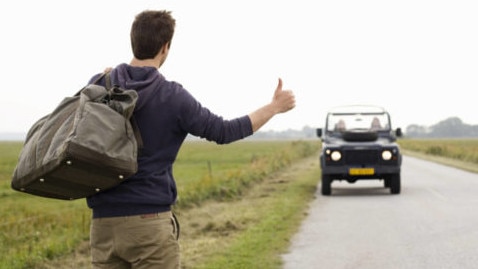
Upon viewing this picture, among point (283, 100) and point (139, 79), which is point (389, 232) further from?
point (139, 79)

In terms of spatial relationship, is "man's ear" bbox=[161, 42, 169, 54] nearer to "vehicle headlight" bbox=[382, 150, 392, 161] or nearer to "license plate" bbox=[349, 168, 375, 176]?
"license plate" bbox=[349, 168, 375, 176]

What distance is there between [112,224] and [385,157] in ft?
47.2

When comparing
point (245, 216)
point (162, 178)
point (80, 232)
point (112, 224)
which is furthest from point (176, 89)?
point (245, 216)

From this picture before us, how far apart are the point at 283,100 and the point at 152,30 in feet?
2.19

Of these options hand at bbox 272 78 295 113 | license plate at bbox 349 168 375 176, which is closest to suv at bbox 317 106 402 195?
license plate at bbox 349 168 375 176

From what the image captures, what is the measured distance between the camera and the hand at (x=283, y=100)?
3387 mm

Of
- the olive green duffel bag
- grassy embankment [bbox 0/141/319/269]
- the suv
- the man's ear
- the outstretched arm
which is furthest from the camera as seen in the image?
the suv

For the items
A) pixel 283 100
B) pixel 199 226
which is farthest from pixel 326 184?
pixel 283 100

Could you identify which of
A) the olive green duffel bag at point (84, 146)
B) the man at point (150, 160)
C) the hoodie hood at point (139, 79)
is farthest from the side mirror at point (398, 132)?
the olive green duffel bag at point (84, 146)

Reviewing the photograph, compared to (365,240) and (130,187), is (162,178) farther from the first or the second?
(365,240)

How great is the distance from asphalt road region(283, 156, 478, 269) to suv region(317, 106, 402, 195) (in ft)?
1.59

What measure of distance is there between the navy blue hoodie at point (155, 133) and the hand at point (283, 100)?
0.28 metres

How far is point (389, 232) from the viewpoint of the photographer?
34.7 ft

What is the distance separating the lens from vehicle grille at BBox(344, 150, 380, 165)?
55.9 ft
